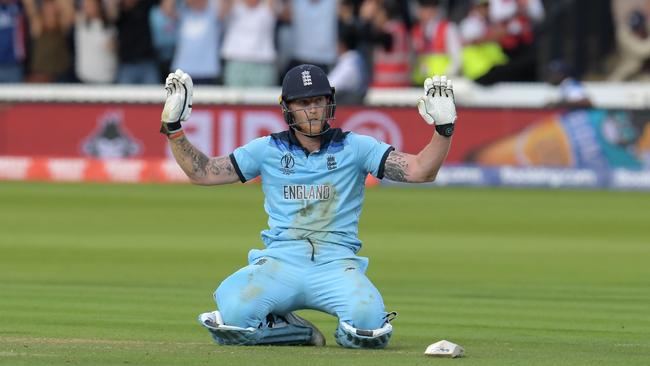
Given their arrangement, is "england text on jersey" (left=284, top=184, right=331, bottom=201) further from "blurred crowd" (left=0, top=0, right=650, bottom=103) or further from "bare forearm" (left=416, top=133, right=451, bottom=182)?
"blurred crowd" (left=0, top=0, right=650, bottom=103)

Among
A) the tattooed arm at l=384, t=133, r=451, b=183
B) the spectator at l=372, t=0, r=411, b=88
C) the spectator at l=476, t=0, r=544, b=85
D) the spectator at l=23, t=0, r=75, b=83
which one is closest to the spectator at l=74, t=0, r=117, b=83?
the spectator at l=23, t=0, r=75, b=83

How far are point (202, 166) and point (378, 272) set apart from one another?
5.27 meters

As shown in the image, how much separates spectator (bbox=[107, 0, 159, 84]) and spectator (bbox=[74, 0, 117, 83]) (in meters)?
0.21

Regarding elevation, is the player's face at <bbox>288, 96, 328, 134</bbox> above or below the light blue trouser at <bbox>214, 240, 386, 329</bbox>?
above

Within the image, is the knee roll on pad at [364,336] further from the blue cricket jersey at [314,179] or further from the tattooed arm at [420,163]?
the tattooed arm at [420,163]

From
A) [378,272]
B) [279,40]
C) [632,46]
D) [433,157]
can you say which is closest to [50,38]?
[279,40]

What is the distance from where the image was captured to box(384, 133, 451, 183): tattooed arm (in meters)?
9.17

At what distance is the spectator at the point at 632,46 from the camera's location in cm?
2614

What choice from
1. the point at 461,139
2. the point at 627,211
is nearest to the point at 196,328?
the point at 627,211

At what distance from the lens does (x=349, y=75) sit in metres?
24.8

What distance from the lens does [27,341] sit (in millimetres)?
9211

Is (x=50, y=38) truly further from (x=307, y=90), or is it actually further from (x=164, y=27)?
(x=307, y=90)

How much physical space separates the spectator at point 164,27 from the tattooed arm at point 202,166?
54.4ft

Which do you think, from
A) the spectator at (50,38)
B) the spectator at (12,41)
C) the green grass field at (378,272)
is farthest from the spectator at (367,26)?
the spectator at (12,41)
